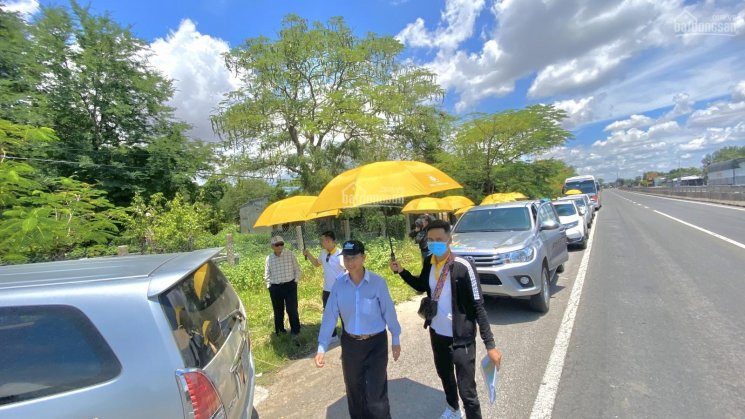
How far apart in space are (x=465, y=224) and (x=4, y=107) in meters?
16.0

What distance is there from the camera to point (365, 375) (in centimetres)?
283

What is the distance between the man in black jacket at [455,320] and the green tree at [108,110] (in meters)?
22.4

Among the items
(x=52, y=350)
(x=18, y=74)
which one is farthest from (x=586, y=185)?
(x=18, y=74)

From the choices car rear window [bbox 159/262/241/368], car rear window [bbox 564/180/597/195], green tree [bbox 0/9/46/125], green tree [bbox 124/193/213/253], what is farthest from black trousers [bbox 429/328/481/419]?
car rear window [bbox 564/180/597/195]

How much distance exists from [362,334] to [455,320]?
73 centimetres

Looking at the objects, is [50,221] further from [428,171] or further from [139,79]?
[139,79]

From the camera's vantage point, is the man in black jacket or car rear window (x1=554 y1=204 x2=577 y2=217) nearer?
the man in black jacket

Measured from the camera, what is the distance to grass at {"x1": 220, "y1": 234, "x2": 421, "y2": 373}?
5.25 m

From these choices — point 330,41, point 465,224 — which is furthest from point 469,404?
point 330,41

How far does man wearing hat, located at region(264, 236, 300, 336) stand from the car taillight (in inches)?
140

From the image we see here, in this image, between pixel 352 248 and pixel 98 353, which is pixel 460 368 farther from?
pixel 98 353

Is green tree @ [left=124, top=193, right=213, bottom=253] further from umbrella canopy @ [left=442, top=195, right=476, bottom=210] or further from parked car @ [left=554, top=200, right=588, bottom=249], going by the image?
parked car @ [left=554, top=200, right=588, bottom=249]

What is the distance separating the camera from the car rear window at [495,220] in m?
6.90

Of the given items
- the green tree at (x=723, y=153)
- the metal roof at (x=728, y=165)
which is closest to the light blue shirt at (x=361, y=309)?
the metal roof at (x=728, y=165)
